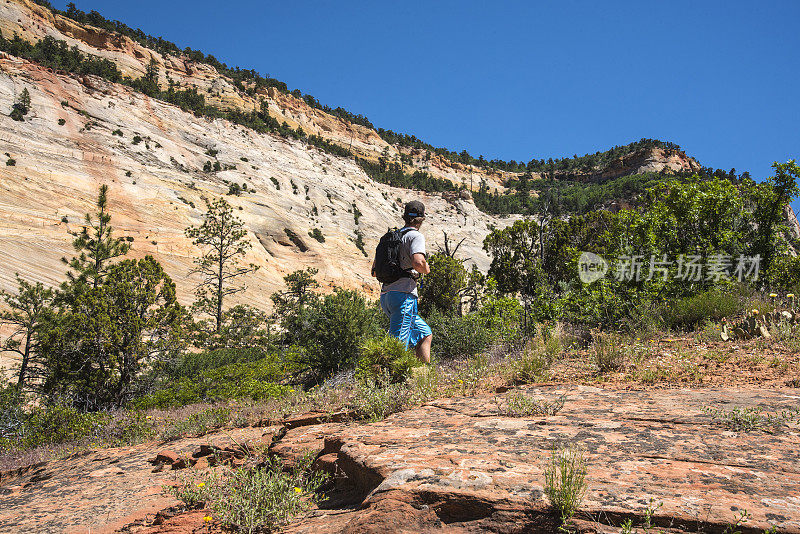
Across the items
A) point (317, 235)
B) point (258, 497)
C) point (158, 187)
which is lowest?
point (258, 497)

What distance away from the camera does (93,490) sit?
3295mm

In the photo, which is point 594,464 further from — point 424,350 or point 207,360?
point 207,360

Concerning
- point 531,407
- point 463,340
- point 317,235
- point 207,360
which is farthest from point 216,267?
point 531,407

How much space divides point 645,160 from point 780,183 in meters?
106

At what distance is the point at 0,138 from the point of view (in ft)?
104

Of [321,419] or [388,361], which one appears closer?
[321,419]

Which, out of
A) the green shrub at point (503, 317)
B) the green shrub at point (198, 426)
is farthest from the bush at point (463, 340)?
the green shrub at point (198, 426)

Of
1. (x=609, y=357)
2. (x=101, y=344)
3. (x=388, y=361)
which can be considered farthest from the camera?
(x=101, y=344)

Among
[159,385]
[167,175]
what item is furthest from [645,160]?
[159,385]

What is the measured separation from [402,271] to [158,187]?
124 feet

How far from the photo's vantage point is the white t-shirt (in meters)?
4.72

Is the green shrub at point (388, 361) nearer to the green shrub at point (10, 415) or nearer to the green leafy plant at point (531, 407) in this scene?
the green leafy plant at point (531, 407)

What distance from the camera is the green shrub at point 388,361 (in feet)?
14.8

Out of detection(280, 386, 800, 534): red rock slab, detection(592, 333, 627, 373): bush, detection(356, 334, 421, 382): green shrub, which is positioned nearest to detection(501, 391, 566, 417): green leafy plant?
detection(280, 386, 800, 534): red rock slab
